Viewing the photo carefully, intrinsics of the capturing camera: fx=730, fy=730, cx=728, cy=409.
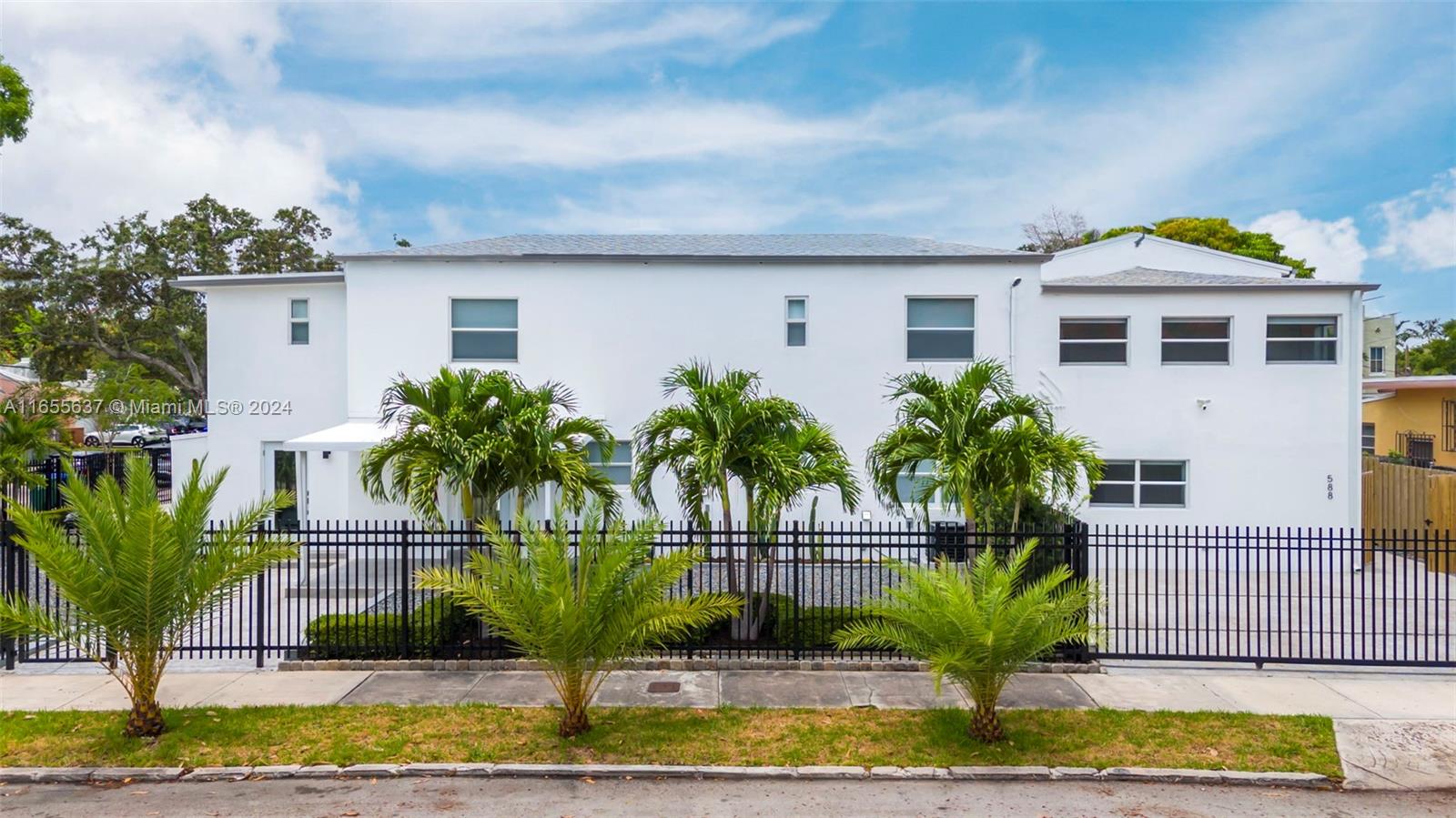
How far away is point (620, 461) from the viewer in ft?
49.9

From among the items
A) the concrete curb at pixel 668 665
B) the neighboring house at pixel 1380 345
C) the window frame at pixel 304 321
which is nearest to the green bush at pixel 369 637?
the concrete curb at pixel 668 665

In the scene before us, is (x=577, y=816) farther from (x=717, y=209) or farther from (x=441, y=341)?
(x=717, y=209)

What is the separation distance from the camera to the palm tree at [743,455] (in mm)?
8883

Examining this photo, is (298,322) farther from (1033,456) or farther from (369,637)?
(1033,456)

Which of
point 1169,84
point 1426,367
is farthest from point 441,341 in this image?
point 1426,367

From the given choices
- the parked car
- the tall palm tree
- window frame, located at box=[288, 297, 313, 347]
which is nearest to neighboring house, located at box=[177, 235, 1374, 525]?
window frame, located at box=[288, 297, 313, 347]

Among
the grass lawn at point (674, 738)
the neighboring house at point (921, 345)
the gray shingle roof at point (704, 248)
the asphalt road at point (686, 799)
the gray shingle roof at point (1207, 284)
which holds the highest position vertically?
the gray shingle roof at point (704, 248)

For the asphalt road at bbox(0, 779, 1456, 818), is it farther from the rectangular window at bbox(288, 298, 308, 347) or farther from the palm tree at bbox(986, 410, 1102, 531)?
the rectangular window at bbox(288, 298, 308, 347)

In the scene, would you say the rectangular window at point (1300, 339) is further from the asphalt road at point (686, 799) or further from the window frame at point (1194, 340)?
the asphalt road at point (686, 799)

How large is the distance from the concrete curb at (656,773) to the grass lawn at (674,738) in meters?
0.11

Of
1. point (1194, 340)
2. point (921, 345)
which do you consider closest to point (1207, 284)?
point (1194, 340)

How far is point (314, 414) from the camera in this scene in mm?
15781

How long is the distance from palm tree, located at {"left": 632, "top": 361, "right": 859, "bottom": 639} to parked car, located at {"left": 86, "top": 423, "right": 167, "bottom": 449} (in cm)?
3673

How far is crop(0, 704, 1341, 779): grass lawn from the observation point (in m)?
6.43
